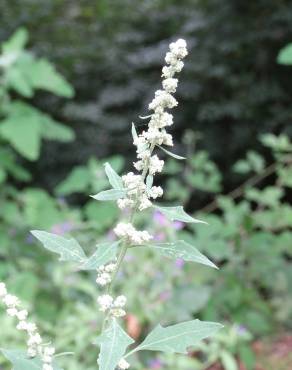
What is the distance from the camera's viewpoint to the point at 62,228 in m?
2.96

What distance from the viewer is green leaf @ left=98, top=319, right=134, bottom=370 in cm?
70

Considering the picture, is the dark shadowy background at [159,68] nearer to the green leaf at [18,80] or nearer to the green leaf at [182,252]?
the green leaf at [18,80]

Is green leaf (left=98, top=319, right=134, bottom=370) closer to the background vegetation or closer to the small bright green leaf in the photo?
the background vegetation

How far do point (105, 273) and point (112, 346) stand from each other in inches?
3.3

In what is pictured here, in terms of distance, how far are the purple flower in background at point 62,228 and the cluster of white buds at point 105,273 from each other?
2160 millimetres

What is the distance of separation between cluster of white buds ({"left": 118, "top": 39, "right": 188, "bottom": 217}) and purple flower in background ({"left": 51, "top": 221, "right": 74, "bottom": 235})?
7.22 feet

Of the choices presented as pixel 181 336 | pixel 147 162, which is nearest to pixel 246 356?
pixel 181 336

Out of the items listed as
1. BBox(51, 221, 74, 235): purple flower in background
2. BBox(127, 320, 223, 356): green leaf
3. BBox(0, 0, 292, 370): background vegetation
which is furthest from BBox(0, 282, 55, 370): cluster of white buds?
BBox(51, 221, 74, 235): purple flower in background

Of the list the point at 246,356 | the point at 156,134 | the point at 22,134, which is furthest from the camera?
the point at 22,134

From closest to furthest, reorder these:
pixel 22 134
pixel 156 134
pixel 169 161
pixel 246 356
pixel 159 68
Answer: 1. pixel 156 134
2. pixel 246 356
3. pixel 22 134
4. pixel 169 161
5. pixel 159 68

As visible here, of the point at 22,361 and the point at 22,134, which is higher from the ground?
the point at 22,134

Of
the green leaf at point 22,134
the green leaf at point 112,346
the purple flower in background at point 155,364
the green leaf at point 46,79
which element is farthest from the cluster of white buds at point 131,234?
the green leaf at point 46,79

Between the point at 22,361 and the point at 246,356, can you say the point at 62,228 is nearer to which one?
the point at 246,356

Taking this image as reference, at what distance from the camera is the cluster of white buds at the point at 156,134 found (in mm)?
717
